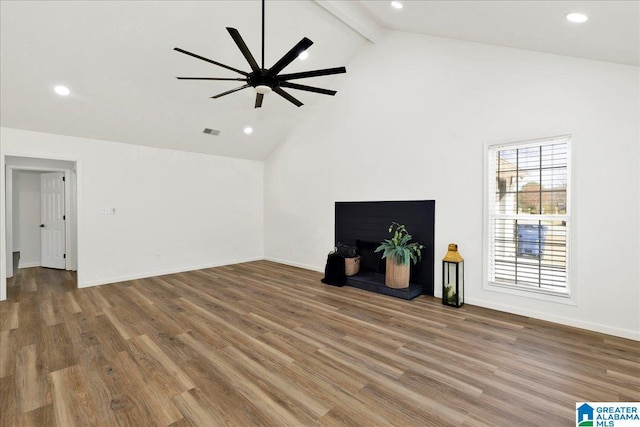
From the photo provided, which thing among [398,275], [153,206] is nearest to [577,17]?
[398,275]

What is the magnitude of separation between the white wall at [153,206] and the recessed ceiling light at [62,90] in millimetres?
987

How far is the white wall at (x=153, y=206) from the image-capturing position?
16.5ft

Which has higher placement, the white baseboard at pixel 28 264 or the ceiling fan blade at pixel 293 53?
the ceiling fan blade at pixel 293 53

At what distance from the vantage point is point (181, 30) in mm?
3877

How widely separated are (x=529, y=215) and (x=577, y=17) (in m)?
2.13

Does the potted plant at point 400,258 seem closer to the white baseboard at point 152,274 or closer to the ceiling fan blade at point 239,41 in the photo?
the ceiling fan blade at point 239,41

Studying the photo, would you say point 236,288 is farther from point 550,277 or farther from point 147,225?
point 550,277

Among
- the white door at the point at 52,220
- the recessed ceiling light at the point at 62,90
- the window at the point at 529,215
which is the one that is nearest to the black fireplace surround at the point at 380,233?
the window at the point at 529,215

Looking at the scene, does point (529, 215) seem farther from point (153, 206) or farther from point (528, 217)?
point (153, 206)

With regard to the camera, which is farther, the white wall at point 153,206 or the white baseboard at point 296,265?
the white baseboard at point 296,265

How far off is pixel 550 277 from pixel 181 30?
18.1ft

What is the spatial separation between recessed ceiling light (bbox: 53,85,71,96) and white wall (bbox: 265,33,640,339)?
12.7 ft

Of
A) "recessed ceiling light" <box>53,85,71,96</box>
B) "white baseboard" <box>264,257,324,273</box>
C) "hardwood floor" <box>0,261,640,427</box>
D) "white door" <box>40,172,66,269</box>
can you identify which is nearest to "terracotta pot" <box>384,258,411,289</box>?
"hardwood floor" <box>0,261,640,427</box>

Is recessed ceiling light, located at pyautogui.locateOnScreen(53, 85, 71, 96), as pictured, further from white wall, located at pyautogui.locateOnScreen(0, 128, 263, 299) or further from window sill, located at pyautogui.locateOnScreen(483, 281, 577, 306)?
window sill, located at pyautogui.locateOnScreen(483, 281, 577, 306)
